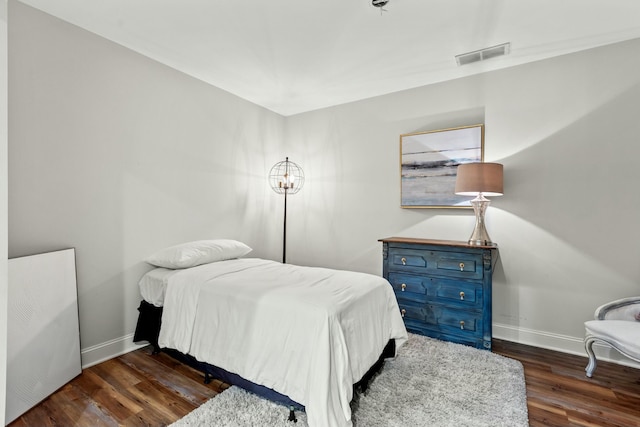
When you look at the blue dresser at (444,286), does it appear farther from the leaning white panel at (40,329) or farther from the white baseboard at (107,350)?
the leaning white panel at (40,329)

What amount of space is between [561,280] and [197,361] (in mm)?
3042

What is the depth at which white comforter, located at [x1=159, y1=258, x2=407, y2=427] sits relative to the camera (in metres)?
1.60

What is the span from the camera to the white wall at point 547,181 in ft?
8.14

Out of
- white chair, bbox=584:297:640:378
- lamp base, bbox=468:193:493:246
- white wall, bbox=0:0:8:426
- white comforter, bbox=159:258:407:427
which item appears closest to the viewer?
white wall, bbox=0:0:8:426

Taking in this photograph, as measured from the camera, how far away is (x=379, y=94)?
3.61 meters

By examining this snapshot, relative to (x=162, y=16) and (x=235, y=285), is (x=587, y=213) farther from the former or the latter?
(x=162, y=16)

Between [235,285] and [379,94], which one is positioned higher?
[379,94]

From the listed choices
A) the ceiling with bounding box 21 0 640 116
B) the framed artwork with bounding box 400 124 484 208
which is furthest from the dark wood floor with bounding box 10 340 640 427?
the ceiling with bounding box 21 0 640 116

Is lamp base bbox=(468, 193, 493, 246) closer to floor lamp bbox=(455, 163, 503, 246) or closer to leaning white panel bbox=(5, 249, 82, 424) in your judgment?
floor lamp bbox=(455, 163, 503, 246)

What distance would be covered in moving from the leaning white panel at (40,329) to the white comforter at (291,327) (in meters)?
0.62

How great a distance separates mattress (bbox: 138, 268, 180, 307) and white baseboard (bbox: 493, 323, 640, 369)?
3000 millimetres

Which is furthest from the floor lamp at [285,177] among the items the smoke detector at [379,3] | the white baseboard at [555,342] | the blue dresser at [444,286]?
the white baseboard at [555,342]

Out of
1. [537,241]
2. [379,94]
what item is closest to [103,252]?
[379,94]

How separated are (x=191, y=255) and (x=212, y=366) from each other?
35.8 inches
